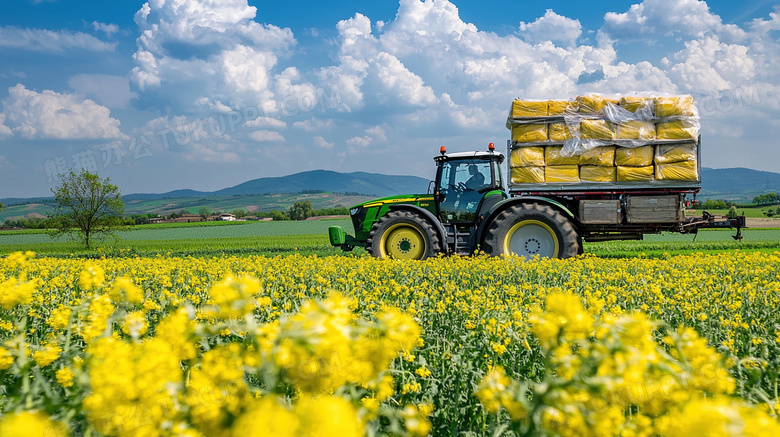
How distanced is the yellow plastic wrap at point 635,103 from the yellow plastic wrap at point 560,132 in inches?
48.2

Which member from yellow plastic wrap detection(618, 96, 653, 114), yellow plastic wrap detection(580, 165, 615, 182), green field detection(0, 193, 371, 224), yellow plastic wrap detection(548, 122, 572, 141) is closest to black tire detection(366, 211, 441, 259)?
yellow plastic wrap detection(548, 122, 572, 141)

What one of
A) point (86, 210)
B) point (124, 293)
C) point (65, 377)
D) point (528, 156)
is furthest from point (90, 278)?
point (86, 210)

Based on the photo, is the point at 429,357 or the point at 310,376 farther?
the point at 429,357

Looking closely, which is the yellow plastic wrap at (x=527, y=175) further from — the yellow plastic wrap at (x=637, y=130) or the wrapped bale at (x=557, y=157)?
the yellow plastic wrap at (x=637, y=130)

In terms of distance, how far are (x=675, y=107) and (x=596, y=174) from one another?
1.93 meters

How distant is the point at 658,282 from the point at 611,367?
5408mm

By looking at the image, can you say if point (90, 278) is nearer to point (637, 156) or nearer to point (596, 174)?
point (596, 174)

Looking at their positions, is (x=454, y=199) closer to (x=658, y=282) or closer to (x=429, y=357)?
(x=658, y=282)

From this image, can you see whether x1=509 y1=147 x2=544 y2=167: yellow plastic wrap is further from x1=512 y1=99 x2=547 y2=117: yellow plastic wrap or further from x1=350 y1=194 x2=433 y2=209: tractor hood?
x1=350 y1=194 x2=433 y2=209: tractor hood

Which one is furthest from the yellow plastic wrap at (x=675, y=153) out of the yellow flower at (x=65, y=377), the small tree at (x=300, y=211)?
the small tree at (x=300, y=211)

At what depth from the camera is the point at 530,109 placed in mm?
9398

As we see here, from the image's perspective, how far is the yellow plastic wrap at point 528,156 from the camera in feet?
31.2

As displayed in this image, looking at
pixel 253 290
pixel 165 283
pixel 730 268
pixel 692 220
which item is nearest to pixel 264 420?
pixel 253 290

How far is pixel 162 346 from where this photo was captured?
102cm
